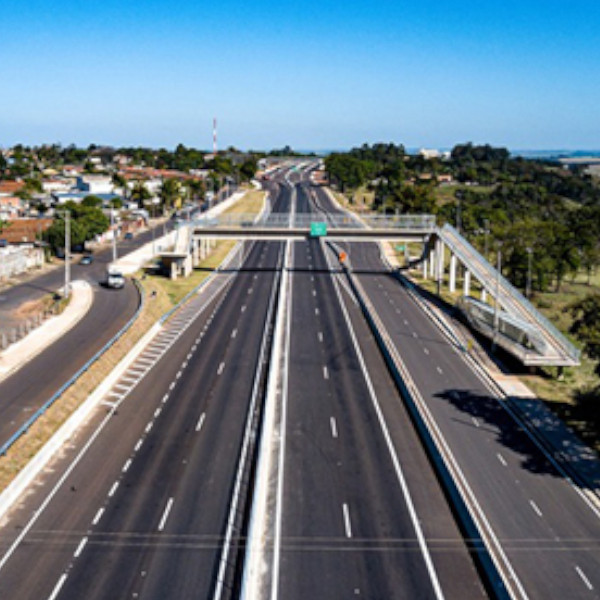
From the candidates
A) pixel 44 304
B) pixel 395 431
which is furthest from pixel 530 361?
pixel 44 304

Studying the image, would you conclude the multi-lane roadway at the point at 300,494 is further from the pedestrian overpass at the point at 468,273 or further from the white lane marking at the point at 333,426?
the pedestrian overpass at the point at 468,273

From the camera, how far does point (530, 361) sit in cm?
5138

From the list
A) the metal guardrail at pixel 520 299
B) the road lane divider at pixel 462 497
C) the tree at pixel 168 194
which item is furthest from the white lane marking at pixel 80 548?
the tree at pixel 168 194

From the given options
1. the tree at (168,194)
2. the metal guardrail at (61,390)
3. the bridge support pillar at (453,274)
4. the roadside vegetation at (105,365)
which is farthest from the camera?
the tree at (168,194)

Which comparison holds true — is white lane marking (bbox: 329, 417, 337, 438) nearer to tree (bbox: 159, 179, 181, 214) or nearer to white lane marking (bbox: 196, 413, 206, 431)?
white lane marking (bbox: 196, 413, 206, 431)

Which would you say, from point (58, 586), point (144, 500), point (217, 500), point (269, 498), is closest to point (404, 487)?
point (269, 498)

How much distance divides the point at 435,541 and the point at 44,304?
51211mm

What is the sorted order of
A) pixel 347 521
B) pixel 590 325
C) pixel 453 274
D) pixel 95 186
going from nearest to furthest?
pixel 347 521, pixel 590 325, pixel 453 274, pixel 95 186

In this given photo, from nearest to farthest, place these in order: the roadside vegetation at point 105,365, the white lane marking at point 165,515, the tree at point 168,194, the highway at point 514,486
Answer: the highway at point 514,486
the white lane marking at point 165,515
the roadside vegetation at point 105,365
the tree at point 168,194

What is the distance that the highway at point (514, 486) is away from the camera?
27089 millimetres

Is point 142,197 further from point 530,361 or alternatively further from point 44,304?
point 530,361

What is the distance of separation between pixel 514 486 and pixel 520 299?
3332 centimetres

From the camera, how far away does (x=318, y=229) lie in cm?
8712

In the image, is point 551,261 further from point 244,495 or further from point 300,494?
point 244,495
